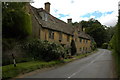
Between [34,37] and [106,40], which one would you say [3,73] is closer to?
[34,37]

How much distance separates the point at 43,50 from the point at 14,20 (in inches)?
341

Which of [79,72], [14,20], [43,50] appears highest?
[14,20]

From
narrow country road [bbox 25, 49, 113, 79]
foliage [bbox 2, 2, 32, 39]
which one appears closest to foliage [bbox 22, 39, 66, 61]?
narrow country road [bbox 25, 49, 113, 79]

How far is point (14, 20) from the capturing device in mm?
A: 13281

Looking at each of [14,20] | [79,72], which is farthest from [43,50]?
[14,20]

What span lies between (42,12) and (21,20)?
44.8ft

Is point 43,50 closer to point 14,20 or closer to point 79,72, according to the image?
point 79,72

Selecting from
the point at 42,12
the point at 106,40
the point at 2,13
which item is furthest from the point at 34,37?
the point at 106,40

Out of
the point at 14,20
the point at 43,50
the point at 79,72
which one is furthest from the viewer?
the point at 43,50

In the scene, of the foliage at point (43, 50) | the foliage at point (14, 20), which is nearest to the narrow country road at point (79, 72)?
the foliage at point (43, 50)

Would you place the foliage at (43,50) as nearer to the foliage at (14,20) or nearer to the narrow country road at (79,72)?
the narrow country road at (79,72)

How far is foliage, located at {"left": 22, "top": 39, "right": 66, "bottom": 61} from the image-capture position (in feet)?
68.9

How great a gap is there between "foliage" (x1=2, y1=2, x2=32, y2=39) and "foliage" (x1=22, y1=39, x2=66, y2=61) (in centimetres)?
599

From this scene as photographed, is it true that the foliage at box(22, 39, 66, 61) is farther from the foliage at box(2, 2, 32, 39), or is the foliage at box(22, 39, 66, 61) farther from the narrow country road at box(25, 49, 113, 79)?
the foliage at box(2, 2, 32, 39)
